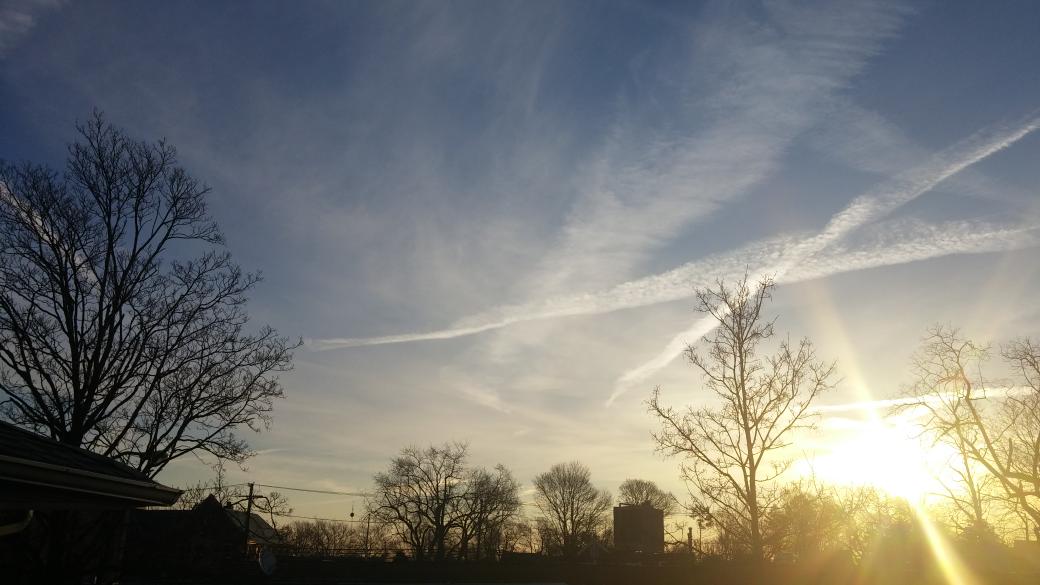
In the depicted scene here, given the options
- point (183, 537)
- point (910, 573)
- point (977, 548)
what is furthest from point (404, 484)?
point (910, 573)

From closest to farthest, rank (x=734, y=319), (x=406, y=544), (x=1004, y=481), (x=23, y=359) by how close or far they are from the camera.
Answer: (x=23, y=359) < (x=734, y=319) < (x=1004, y=481) < (x=406, y=544)

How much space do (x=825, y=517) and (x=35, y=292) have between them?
79.8 feet

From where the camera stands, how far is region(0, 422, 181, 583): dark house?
5.18 metres

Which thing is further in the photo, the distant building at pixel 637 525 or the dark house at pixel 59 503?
the distant building at pixel 637 525

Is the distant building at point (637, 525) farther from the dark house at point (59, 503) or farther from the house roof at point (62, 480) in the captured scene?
the house roof at point (62, 480)

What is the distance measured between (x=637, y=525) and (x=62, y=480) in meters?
63.3

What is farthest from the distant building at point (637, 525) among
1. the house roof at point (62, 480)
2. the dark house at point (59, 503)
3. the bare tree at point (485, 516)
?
the house roof at point (62, 480)

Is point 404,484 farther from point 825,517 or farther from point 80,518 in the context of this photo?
point 80,518

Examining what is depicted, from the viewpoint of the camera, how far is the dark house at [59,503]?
5.18m

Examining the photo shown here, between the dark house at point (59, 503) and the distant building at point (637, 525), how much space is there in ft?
191

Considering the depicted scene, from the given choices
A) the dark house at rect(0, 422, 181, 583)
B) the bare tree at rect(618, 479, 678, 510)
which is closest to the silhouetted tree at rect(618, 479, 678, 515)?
the bare tree at rect(618, 479, 678, 510)

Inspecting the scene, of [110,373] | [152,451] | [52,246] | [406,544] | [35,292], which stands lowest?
[406,544]

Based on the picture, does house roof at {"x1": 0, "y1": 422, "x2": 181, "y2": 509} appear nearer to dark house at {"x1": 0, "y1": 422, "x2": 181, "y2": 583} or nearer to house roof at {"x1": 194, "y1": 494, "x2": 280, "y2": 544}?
dark house at {"x1": 0, "y1": 422, "x2": 181, "y2": 583}

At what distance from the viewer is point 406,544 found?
63625 millimetres
